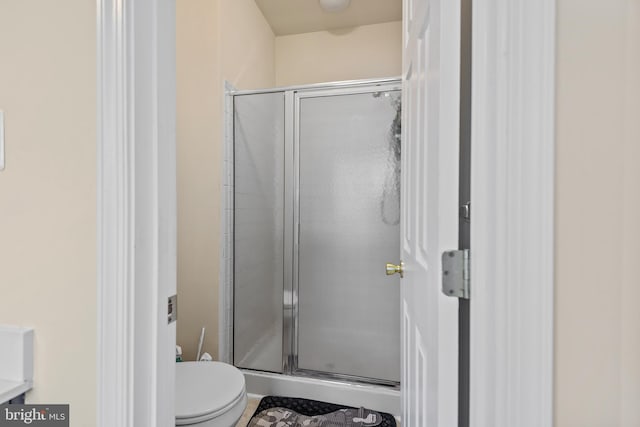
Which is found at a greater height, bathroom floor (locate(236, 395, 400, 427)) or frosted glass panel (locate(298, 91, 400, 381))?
frosted glass panel (locate(298, 91, 400, 381))

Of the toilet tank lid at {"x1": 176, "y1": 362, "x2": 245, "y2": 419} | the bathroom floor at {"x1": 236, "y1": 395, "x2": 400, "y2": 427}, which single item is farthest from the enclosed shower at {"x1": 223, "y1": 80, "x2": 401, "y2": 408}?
the toilet tank lid at {"x1": 176, "y1": 362, "x2": 245, "y2": 419}

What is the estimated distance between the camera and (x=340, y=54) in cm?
271

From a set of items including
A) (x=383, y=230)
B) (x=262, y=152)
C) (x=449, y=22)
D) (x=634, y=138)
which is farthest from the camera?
(x=262, y=152)

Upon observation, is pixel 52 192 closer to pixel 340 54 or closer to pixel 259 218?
pixel 259 218

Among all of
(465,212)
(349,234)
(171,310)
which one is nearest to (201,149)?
(349,234)

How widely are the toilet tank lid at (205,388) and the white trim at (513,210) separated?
0.98 m

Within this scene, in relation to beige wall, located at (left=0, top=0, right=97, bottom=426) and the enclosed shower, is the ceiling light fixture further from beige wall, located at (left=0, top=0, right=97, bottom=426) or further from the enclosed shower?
beige wall, located at (left=0, top=0, right=97, bottom=426)

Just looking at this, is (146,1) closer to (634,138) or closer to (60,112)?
(60,112)

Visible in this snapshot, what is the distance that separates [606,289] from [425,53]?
1.76 ft

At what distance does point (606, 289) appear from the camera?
413 millimetres

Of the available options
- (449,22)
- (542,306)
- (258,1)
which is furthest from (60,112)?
(258,1)

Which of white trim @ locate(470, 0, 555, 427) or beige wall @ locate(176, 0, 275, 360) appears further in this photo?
beige wall @ locate(176, 0, 275, 360)

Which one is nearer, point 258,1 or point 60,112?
point 60,112

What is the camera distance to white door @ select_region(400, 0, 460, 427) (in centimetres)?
53
